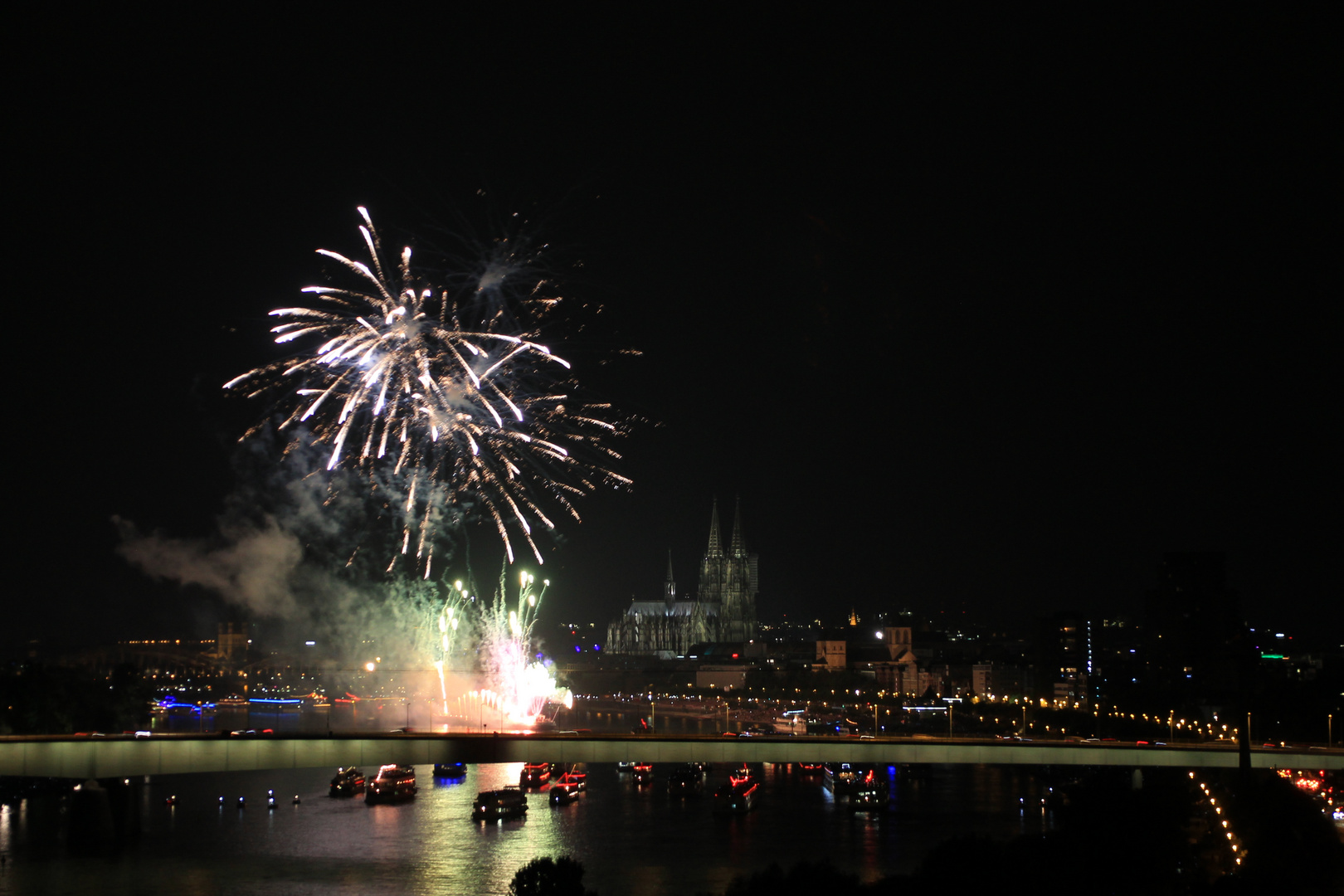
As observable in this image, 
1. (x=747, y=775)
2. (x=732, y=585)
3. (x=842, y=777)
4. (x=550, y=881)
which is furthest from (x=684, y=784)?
(x=732, y=585)

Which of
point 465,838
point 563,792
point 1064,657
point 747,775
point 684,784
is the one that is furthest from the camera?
point 1064,657

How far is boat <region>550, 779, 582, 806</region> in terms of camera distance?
33.6 meters

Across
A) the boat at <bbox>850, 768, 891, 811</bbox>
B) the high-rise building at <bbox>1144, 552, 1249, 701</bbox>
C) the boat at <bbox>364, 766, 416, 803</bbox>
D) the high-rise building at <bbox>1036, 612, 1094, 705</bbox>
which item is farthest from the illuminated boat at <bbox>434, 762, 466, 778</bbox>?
the high-rise building at <bbox>1144, 552, 1249, 701</bbox>

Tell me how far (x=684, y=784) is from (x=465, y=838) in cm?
1127

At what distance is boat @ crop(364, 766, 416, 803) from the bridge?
29.6 ft

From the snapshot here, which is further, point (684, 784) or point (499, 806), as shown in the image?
point (684, 784)

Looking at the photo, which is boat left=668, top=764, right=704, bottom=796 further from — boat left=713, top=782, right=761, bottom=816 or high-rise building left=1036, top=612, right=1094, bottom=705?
high-rise building left=1036, top=612, right=1094, bottom=705

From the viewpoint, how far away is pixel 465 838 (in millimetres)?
26891

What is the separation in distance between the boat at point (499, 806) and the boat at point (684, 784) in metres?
6.93

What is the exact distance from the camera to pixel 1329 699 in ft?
151

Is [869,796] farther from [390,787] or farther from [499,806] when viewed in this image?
[390,787]

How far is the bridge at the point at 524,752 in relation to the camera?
2262 cm

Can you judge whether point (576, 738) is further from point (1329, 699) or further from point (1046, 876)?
point (1329, 699)

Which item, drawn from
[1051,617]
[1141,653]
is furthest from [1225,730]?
[1141,653]
